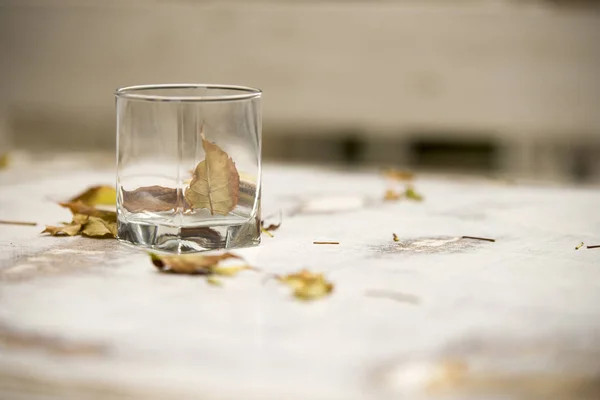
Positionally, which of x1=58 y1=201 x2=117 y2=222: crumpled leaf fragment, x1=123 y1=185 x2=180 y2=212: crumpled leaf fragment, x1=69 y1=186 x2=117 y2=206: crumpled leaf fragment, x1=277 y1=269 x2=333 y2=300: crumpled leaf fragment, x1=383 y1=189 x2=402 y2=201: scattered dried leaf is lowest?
x1=383 y1=189 x2=402 y2=201: scattered dried leaf

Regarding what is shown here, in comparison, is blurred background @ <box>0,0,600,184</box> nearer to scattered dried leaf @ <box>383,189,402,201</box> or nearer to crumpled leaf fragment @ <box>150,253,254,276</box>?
scattered dried leaf @ <box>383,189,402,201</box>

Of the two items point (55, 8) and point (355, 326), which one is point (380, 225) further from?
point (55, 8)

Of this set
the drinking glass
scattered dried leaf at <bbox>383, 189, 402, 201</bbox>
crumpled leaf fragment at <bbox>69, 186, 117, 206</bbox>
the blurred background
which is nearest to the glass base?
the drinking glass

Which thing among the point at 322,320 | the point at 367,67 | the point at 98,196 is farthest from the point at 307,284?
the point at 367,67

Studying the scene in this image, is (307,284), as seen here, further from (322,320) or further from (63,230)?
(63,230)

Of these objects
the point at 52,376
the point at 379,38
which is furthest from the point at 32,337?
the point at 379,38

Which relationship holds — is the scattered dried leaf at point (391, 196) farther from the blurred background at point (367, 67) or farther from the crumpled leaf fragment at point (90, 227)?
the blurred background at point (367, 67)

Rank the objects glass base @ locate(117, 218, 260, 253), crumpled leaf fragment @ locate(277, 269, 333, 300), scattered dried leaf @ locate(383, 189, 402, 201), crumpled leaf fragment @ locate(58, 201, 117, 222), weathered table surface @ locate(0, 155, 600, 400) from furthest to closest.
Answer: scattered dried leaf @ locate(383, 189, 402, 201)
crumpled leaf fragment @ locate(58, 201, 117, 222)
glass base @ locate(117, 218, 260, 253)
crumpled leaf fragment @ locate(277, 269, 333, 300)
weathered table surface @ locate(0, 155, 600, 400)
